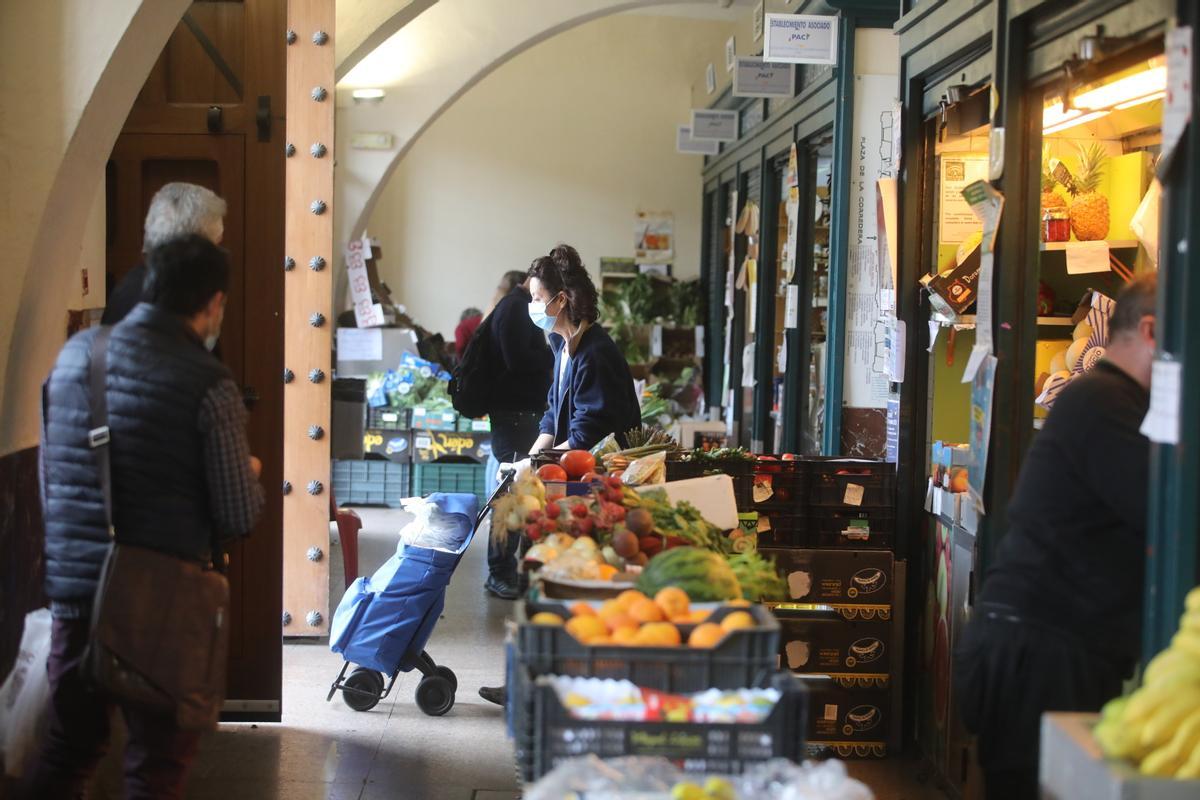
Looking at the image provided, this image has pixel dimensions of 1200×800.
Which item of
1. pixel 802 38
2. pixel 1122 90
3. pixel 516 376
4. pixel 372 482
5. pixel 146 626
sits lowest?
pixel 372 482

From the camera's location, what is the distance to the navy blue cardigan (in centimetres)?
601

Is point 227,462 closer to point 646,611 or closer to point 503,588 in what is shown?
point 646,611

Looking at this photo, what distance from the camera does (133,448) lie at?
3.32 m

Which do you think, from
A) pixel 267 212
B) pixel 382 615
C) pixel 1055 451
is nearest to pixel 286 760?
pixel 382 615

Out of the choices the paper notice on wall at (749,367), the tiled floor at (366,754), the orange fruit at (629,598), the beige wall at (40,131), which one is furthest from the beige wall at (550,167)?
the orange fruit at (629,598)

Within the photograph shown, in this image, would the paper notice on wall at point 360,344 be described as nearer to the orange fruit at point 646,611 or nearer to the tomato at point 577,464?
the tomato at point 577,464

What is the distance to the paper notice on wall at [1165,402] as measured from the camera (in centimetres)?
279

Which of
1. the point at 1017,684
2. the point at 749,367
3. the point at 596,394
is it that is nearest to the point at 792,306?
the point at 749,367

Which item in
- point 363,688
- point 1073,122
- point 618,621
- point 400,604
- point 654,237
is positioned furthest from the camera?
point 654,237

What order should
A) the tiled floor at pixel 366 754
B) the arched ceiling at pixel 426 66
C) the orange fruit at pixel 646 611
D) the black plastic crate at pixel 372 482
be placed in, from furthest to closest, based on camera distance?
the black plastic crate at pixel 372 482
the arched ceiling at pixel 426 66
the tiled floor at pixel 366 754
the orange fruit at pixel 646 611

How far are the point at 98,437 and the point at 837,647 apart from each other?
3.00 meters

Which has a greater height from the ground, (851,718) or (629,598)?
(629,598)

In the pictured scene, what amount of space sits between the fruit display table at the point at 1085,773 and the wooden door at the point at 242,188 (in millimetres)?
3396

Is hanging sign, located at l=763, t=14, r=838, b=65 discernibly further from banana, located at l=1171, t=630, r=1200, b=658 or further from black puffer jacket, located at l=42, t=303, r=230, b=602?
banana, located at l=1171, t=630, r=1200, b=658
